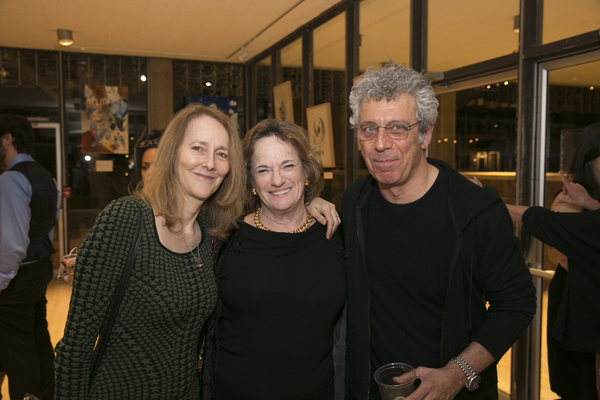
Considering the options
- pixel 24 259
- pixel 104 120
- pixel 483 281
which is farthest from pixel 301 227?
pixel 104 120

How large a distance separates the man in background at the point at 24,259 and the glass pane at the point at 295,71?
3.42m

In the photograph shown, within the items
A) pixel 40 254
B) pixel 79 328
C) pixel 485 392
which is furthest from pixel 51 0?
pixel 485 392

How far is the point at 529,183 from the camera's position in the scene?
268 centimetres

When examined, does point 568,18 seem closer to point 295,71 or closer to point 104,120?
point 295,71

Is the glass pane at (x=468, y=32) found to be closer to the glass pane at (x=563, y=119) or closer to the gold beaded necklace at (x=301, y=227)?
the glass pane at (x=563, y=119)

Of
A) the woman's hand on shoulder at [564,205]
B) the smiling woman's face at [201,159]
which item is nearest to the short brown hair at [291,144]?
the smiling woman's face at [201,159]

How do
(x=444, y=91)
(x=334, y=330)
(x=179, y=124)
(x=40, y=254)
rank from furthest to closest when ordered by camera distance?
(x=444, y=91) < (x=40, y=254) < (x=334, y=330) < (x=179, y=124)

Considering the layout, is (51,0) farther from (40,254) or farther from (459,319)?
(459,319)

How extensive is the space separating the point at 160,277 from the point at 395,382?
82 cm

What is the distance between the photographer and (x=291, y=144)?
182cm

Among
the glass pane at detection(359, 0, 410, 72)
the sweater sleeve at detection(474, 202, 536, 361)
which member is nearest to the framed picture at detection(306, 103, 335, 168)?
the glass pane at detection(359, 0, 410, 72)

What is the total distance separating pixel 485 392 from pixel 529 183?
5.22 ft

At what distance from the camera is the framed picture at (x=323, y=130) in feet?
16.2

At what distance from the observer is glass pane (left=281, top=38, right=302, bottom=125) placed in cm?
568
